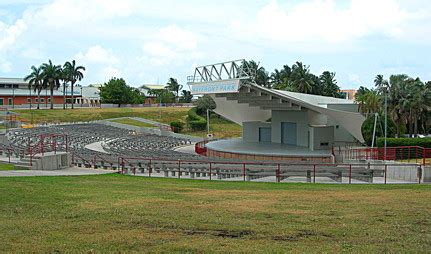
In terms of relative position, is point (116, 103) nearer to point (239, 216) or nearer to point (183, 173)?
point (183, 173)

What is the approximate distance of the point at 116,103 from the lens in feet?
395

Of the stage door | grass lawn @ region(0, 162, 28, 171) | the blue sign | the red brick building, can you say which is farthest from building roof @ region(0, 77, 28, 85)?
grass lawn @ region(0, 162, 28, 171)

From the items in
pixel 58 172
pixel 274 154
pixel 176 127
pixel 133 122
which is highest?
pixel 133 122

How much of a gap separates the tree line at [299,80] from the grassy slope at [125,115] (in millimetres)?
9713

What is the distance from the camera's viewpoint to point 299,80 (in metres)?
99.2

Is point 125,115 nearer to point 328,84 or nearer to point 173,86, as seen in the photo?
point 328,84

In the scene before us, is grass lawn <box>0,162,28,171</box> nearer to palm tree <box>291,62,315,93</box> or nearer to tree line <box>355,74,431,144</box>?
tree line <box>355,74,431,144</box>

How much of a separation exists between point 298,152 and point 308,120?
22.9 feet

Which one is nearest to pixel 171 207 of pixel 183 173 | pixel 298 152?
pixel 183 173

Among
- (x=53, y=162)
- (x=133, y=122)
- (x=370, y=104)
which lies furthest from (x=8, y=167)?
(x=133, y=122)

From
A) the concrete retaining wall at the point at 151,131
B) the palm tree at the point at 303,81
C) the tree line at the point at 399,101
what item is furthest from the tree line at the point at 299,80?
the tree line at the point at 399,101

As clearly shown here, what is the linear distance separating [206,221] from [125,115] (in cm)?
8224

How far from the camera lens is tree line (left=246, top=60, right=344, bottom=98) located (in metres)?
99.1

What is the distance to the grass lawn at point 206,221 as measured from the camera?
31.2ft
